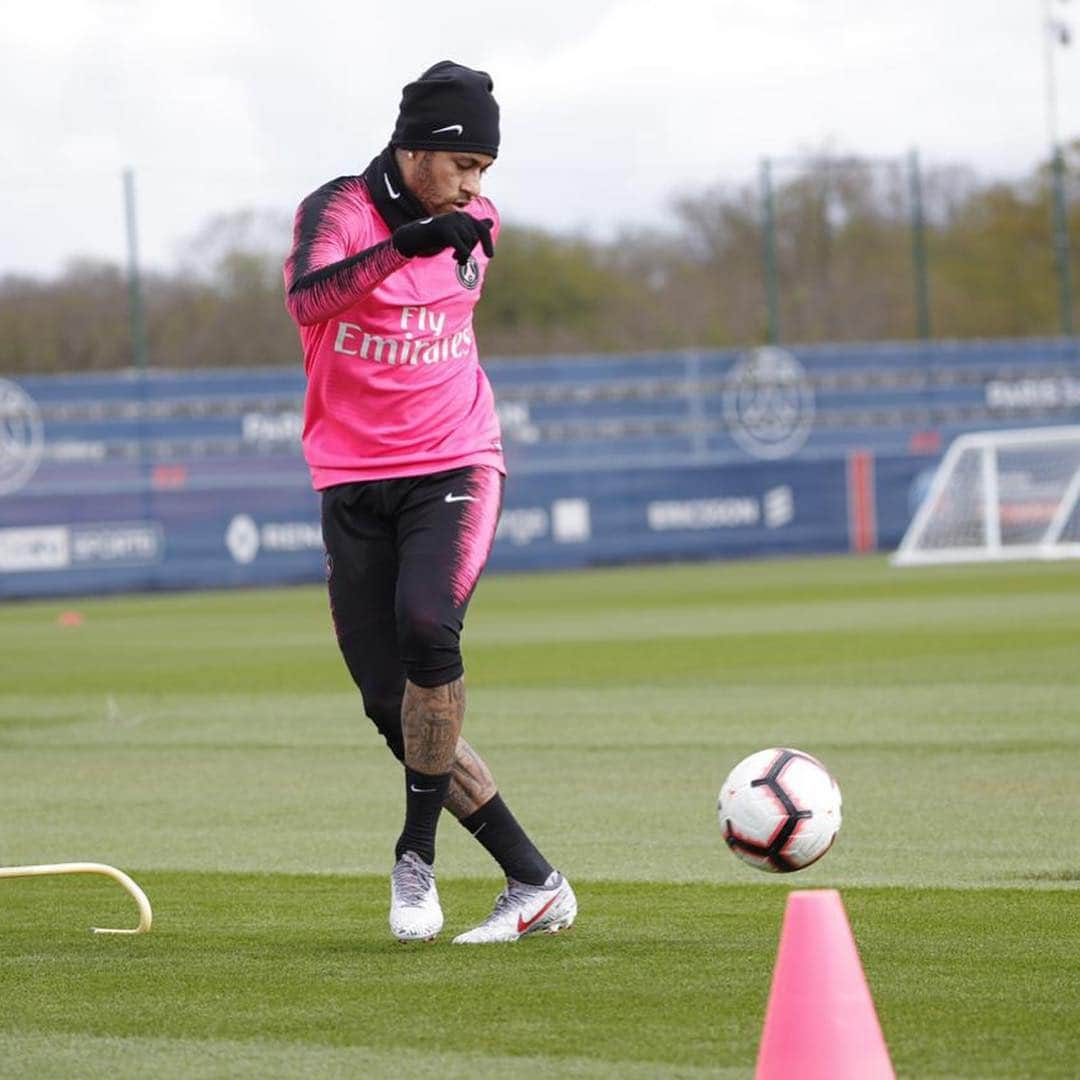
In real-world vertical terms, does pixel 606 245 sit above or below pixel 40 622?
above

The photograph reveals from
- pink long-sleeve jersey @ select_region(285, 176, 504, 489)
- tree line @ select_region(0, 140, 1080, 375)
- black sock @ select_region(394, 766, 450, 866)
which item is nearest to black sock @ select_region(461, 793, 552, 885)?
black sock @ select_region(394, 766, 450, 866)

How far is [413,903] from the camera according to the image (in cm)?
584

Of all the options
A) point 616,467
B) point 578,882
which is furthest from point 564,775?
point 616,467

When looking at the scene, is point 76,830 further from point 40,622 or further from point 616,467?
point 616,467

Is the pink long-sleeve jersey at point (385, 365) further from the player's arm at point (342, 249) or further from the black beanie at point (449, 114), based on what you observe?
the black beanie at point (449, 114)

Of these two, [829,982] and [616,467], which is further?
[616,467]

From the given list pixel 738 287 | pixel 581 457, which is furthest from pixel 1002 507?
pixel 738 287

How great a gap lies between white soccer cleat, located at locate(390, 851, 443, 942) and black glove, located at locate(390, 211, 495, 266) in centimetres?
154

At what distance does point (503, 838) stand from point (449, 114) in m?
1.88

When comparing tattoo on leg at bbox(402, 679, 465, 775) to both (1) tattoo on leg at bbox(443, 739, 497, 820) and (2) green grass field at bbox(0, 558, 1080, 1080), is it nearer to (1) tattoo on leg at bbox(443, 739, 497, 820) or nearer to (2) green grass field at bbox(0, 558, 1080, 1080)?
(1) tattoo on leg at bbox(443, 739, 497, 820)

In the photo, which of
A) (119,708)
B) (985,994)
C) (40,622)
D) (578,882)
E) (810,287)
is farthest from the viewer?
(810,287)

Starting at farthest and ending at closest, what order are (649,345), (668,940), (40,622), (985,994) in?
(649,345), (40,622), (668,940), (985,994)

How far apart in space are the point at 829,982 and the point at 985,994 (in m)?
1.02

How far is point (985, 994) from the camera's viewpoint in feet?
16.0
